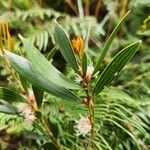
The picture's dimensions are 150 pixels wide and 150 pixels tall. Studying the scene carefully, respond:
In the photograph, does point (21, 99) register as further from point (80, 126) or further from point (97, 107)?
point (97, 107)

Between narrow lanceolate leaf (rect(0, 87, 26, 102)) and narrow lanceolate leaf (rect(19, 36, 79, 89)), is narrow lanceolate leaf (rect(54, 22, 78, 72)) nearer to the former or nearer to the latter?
narrow lanceolate leaf (rect(19, 36, 79, 89))

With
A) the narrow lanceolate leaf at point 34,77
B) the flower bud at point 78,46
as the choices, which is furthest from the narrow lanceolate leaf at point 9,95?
the flower bud at point 78,46

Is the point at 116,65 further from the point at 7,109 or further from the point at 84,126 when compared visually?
the point at 7,109

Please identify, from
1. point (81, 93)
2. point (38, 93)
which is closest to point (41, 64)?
point (38, 93)

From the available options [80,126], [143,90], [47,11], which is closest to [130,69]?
[143,90]

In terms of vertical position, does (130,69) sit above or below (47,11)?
below

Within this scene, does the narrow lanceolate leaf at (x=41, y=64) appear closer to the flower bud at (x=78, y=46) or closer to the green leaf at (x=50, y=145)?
the flower bud at (x=78, y=46)
